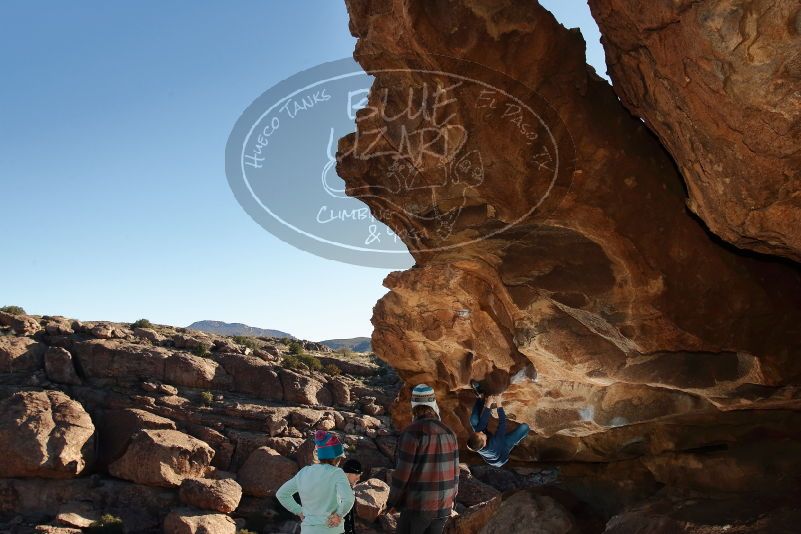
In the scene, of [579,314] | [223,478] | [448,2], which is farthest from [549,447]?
[223,478]

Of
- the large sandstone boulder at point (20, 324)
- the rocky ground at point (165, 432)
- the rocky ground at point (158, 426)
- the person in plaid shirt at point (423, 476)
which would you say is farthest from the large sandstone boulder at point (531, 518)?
the large sandstone boulder at point (20, 324)

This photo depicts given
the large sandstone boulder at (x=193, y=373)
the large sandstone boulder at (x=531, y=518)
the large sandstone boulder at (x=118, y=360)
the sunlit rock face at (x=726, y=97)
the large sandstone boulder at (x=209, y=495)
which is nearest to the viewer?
the sunlit rock face at (x=726, y=97)

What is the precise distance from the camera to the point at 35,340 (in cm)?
2891

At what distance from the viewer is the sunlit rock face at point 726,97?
129 inches

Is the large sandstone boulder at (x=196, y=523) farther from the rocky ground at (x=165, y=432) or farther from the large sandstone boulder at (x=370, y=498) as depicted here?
the large sandstone boulder at (x=370, y=498)

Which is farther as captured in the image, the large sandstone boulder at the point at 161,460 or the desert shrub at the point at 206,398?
the desert shrub at the point at 206,398

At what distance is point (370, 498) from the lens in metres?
22.2

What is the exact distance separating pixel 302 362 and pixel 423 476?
1144 inches

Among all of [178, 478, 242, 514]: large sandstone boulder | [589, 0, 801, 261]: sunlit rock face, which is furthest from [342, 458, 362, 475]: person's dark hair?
[178, 478, 242, 514]: large sandstone boulder

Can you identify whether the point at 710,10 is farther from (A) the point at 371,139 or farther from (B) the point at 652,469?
(B) the point at 652,469

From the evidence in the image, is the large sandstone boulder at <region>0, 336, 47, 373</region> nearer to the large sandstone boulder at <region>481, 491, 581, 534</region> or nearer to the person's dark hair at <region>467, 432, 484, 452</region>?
the person's dark hair at <region>467, 432, 484, 452</region>

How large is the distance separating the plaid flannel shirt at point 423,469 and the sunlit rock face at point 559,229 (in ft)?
6.59

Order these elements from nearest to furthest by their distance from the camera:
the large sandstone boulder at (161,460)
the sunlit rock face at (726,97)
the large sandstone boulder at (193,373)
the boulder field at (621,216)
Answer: the sunlit rock face at (726,97) → the boulder field at (621,216) → the large sandstone boulder at (161,460) → the large sandstone boulder at (193,373)

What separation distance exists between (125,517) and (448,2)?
22.7 metres
